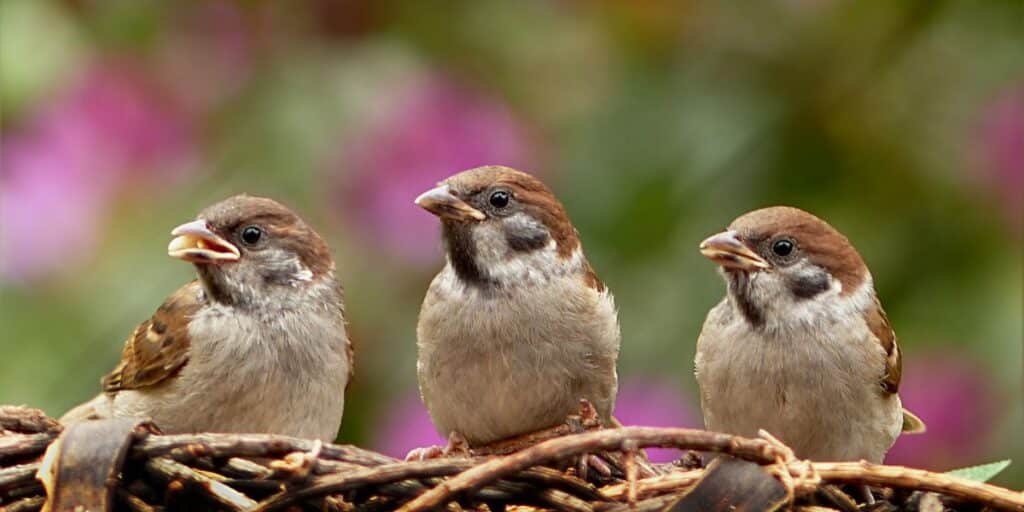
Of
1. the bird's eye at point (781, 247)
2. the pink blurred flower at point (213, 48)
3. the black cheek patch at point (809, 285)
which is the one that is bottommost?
the black cheek patch at point (809, 285)

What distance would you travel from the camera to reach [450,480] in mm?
2010

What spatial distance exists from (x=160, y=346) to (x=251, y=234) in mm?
254

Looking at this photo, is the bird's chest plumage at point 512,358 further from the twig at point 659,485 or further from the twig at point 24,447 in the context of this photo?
the twig at point 24,447

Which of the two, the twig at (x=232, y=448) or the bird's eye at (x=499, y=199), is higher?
the bird's eye at (x=499, y=199)

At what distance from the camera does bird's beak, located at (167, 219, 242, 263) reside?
2912 millimetres

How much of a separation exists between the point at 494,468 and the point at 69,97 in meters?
2.20

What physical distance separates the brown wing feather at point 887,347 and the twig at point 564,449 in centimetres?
102

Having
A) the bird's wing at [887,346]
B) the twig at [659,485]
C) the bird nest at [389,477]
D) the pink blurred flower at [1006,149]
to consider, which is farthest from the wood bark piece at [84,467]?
the pink blurred flower at [1006,149]

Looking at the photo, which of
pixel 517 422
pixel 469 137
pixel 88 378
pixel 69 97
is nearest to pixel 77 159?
pixel 69 97

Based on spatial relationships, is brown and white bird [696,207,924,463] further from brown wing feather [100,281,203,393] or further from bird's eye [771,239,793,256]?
brown wing feather [100,281,203,393]

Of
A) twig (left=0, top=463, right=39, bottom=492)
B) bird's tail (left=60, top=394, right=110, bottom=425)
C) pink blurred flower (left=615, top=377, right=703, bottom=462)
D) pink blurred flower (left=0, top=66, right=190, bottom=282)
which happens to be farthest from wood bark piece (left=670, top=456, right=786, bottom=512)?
pink blurred flower (left=0, top=66, right=190, bottom=282)

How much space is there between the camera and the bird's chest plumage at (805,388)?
2861 millimetres

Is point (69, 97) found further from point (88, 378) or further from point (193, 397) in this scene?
point (193, 397)

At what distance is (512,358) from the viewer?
295cm
